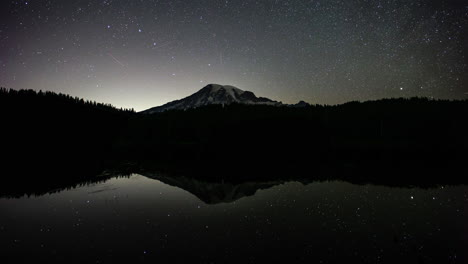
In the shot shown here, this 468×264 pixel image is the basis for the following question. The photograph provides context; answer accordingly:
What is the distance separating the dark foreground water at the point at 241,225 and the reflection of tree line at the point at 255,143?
573 centimetres

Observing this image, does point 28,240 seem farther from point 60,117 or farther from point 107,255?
point 60,117

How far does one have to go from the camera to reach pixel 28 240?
29.3ft

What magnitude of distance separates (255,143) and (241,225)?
1622 inches

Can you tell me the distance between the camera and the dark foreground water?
764 centimetres

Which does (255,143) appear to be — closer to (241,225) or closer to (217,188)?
(217,188)

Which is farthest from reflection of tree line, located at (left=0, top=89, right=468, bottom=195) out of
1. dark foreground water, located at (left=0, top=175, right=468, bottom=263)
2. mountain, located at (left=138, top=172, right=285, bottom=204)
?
dark foreground water, located at (left=0, top=175, right=468, bottom=263)

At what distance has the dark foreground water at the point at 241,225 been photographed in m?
7.64

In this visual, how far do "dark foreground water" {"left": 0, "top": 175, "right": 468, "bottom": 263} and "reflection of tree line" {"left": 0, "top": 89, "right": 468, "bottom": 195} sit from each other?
573cm

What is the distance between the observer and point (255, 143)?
5112 centimetres

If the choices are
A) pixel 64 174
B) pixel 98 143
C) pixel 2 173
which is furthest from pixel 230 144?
pixel 98 143

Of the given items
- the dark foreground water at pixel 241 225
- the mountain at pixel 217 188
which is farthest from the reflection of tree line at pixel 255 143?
the dark foreground water at pixel 241 225

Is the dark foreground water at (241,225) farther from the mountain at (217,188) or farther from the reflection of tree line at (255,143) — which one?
the reflection of tree line at (255,143)

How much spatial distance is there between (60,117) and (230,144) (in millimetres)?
44160

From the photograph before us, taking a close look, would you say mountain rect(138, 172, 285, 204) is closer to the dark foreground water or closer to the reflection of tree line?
the dark foreground water
